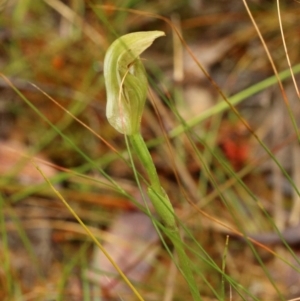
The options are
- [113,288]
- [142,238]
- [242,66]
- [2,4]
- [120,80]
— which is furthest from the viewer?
[242,66]

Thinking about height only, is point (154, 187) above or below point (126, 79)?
below

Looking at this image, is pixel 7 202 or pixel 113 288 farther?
pixel 7 202

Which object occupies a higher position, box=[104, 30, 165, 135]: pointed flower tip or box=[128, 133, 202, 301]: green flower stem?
box=[104, 30, 165, 135]: pointed flower tip

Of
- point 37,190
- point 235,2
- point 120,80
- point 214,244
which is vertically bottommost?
point 214,244

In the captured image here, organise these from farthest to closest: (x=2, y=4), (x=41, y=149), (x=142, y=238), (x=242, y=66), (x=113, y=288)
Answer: (x=242, y=66) < (x=41, y=149) < (x=142, y=238) < (x=113, y=288) < (x=2, y=4)

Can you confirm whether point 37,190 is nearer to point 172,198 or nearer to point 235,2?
point 172,198

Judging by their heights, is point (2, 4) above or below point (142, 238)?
above

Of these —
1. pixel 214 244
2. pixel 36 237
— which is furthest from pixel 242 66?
pixel 36 237

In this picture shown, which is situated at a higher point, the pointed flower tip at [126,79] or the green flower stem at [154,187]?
the pointed flower tip at [126,79]
